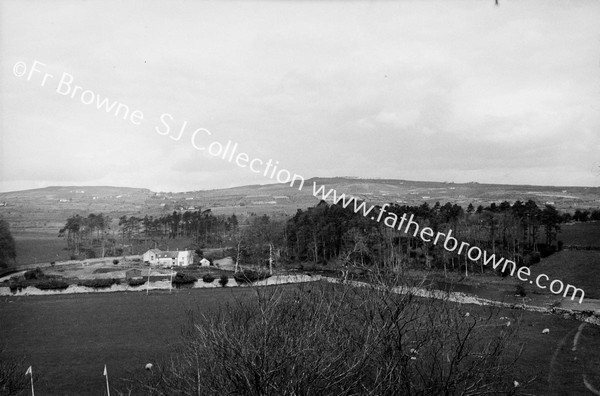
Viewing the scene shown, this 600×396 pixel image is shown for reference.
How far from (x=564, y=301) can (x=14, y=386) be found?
1618 inches

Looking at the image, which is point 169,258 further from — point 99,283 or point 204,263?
point 99,283

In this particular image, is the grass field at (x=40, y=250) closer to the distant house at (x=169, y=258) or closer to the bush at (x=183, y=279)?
the distant house at (x=169, y=258)

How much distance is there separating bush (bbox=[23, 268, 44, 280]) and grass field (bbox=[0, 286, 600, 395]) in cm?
1611

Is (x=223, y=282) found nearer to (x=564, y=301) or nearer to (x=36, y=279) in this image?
(x=36, y=279)

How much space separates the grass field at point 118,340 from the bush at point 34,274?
16.1 meters

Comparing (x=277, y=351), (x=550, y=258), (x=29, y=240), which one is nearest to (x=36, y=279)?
(x=29, y=240)

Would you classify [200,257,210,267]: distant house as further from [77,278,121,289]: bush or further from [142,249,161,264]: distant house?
[77,278,121,289]: bush

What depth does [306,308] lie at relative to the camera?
13.6 m

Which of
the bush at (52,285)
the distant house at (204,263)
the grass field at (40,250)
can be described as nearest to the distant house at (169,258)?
the distant house at (204,263)

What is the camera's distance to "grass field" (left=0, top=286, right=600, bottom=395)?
19.8 meters

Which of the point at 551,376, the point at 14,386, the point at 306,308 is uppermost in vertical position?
the point at 306,308

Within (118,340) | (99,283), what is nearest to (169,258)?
(99,283)

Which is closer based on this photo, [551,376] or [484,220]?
[551,376]

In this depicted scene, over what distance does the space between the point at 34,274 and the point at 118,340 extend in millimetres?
37901
